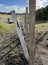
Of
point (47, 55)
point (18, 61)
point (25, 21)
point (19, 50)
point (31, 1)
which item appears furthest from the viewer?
point (25, 21)

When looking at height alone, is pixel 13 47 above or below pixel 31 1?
below

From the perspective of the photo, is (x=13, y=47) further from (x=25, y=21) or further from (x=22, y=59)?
(x=25, y=21)

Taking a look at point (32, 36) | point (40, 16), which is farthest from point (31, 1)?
point (40, 16)

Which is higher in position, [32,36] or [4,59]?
[32,36]

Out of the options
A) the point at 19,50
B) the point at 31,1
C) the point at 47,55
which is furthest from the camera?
the point at 19,50

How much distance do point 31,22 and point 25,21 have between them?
4799mm

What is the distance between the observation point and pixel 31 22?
3.17 metres

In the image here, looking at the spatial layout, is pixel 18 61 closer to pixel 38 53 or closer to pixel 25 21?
pixel 38 53

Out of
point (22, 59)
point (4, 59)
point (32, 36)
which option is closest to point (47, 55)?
point (22, 59)

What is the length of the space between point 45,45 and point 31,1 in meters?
3.04

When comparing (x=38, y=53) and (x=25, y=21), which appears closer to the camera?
(x=38, y=53)

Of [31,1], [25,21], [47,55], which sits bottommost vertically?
[47,55]

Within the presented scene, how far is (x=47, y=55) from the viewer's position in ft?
15.7

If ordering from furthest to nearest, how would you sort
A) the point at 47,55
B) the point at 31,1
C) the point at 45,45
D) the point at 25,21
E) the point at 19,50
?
the point at 25,21 < the point at 45,45 < the point at 19,50 < the point at 47,55 < the point at 31,1
